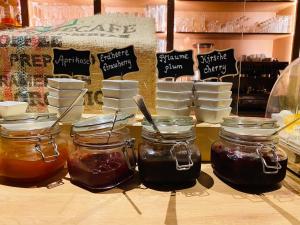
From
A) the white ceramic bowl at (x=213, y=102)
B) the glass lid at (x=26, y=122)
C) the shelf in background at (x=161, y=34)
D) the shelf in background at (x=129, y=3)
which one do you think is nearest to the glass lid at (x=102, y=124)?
the glass lid at (x=26, y=122)

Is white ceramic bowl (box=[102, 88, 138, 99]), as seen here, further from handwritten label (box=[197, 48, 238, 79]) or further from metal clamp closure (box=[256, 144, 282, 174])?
metal clamp closure (box=[256, 144, 282, 174])

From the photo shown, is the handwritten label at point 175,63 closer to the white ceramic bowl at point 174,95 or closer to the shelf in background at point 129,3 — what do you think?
the white ceramic bowl at point 174,95

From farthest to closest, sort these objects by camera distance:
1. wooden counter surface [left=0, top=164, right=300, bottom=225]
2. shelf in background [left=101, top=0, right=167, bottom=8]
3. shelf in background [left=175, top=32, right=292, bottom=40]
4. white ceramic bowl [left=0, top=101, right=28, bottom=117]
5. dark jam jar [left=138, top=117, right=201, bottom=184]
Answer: shelf in background [left=175, top=32, right=292, bottom=40] → shelf in background [left=101, top=0, right=167, bottom=8] → white ceramic bowl [left=0, top=101, right=28, bottom=117] → dark jam jar [left=138, top=117, right=201, bottom=184] → wooden counter surface [left=0, top=164, right=300, bottom=225]

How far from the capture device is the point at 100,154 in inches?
29.7

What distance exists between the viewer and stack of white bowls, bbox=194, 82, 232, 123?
36.2 inches

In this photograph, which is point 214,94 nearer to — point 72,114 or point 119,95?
point 119,95

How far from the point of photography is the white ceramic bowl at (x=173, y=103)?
0.95 meters

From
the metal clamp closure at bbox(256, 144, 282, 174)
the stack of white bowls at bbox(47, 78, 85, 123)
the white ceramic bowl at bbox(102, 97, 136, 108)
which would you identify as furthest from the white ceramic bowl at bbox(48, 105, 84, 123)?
the metal clamp closure at bbox(256, 144, 282, 174)

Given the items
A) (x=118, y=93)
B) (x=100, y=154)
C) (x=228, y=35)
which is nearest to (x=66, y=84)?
(x=118, y=93)

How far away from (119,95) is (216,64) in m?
0.39

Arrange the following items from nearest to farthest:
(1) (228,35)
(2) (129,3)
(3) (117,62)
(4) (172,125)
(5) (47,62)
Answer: (4) (172,125) < (3) (117,62) < (5) (47,62) < (2) (129,3) < (1) (228,35)

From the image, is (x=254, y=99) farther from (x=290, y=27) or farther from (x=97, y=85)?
(x=97, y=85)

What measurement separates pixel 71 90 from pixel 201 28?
232 centimetres

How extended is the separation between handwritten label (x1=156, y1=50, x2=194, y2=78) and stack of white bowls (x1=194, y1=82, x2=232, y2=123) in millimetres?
108
